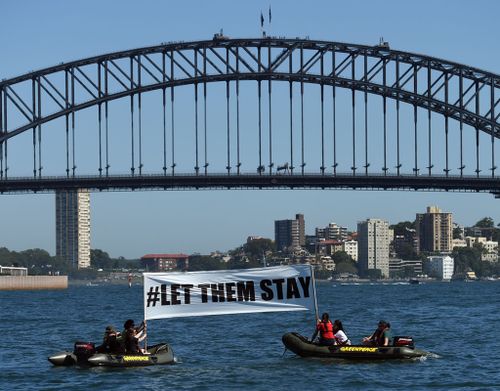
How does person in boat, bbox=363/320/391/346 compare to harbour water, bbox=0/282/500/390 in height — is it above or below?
above

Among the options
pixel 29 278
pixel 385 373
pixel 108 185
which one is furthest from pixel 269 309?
pixel 29 278

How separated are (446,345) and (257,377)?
12.3m

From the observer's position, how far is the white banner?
37656mm

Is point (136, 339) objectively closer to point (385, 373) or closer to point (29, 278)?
point (385, 373)

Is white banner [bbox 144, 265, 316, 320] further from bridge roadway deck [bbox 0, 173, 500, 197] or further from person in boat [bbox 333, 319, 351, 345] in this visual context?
bridge roadway deck [bbox 0, 173, 500, 197]

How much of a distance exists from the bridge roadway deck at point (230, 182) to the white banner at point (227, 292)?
66.2 metres

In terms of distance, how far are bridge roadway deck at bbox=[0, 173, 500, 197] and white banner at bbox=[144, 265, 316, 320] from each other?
217 ft

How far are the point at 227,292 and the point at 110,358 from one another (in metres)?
3.60

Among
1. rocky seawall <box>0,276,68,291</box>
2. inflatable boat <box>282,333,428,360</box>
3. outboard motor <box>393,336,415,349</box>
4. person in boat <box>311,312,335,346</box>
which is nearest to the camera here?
person in boat <box>311,312,335,346</box>

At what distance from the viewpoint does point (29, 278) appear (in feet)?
489

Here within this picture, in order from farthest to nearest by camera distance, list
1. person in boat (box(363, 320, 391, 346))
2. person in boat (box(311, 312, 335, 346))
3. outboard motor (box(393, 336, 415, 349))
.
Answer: outboard motor (box(393, 336, 415, 349)), person in boat (box(363, 320, 391, 346)), person in boat (box(311, 312, 335, 346))

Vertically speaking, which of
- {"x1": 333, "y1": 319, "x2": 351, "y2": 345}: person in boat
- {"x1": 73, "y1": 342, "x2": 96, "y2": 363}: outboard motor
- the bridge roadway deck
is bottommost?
{"x1": 73, "y1": 342, "x2": 96, "y2": 363}: outboard motor

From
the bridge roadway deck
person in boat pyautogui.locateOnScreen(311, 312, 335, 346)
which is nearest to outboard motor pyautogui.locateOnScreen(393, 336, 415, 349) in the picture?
person in boat pyautogui.locateOnScreen(311, 312, 335, 346)

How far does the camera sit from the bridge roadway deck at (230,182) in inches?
4122
